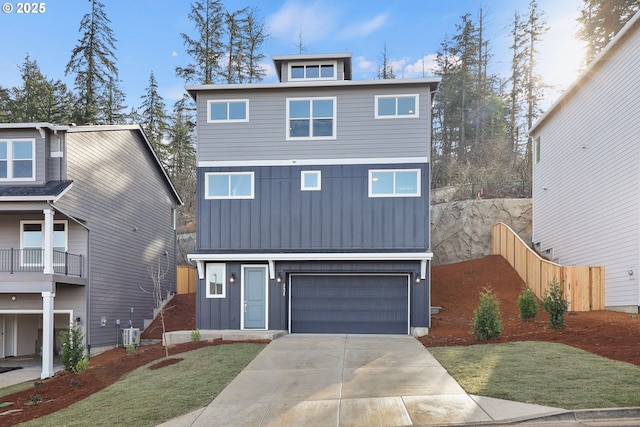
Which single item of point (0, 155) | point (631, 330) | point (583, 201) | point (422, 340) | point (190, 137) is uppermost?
point (190, 137)

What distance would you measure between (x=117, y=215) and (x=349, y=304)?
10.1m

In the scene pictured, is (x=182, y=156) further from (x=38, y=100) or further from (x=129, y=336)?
(x=129, y=336)

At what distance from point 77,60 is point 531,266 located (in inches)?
1115

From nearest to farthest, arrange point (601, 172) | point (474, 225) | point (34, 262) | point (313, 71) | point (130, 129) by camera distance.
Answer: point (601, 172) → point (34, 262) → point (313, 71) → point (130, 129) → point (474, 225)

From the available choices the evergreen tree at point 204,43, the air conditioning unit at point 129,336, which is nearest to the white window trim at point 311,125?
the air conditioning unit at point 129,336

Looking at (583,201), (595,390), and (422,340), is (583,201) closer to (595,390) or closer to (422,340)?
(422,340)

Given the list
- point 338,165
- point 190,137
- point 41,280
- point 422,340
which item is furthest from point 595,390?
point 190,137

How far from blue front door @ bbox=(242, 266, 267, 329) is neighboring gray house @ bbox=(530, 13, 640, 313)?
35.9 feet

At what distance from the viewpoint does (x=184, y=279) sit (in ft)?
86.2

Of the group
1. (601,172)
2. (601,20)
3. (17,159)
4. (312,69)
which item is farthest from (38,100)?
(601,20)

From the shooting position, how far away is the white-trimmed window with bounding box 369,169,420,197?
15748mm

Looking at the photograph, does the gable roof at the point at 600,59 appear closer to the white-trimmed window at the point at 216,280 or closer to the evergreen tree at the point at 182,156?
the white-trimmed window at the point at 216,280

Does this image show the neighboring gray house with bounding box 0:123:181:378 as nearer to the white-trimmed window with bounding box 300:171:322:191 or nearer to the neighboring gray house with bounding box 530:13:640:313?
the white-trimmed window with bounding box 300:171:322:191

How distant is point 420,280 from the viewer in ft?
50.9
